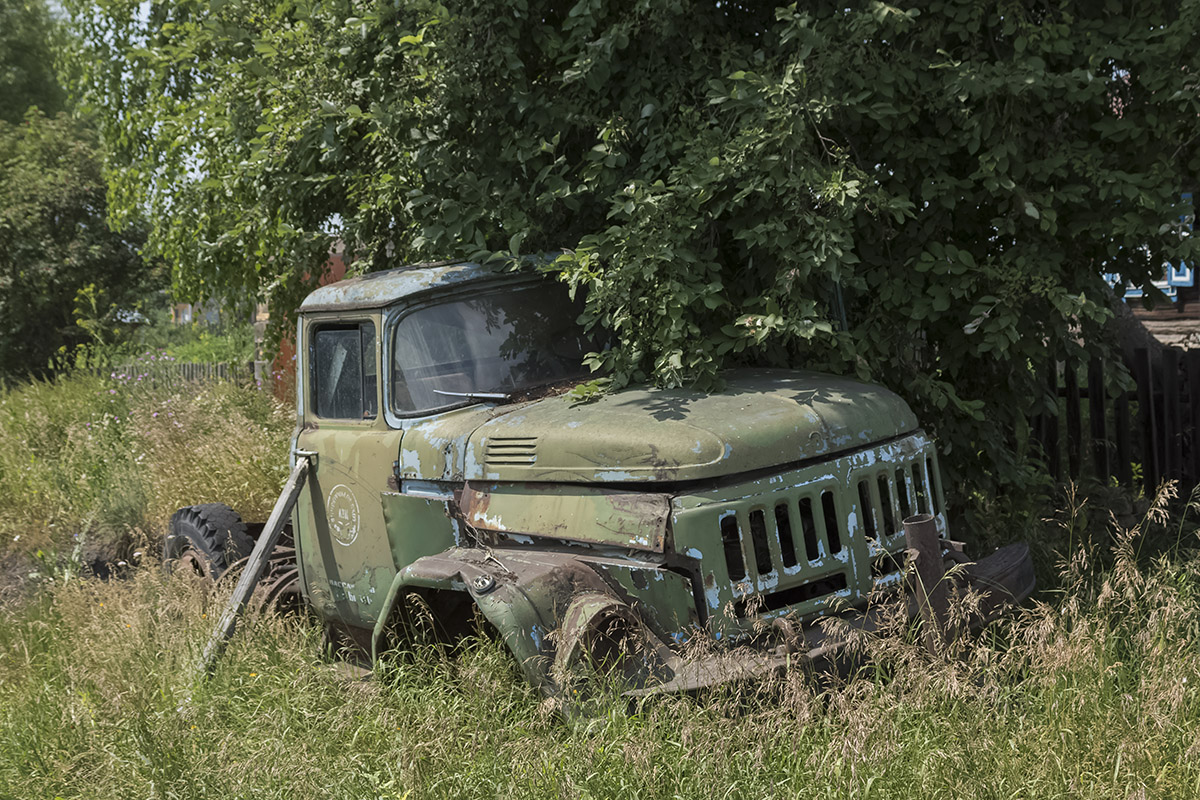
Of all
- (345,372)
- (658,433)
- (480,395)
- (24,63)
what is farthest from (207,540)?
(24,63)

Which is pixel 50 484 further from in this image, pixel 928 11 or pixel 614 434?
pixel 928 11

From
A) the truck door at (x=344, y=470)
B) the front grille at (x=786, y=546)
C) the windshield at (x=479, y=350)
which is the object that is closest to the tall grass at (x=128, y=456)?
the truck door at (x=344, y=470)

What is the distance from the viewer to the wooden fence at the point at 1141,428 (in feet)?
21.5

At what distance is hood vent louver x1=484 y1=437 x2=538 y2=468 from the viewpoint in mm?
3676

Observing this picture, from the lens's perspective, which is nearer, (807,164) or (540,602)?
(540,602)

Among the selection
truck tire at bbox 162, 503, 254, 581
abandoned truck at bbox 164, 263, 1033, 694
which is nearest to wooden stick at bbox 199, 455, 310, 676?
abandoned truck at bbox 164, 263, 1033, 694

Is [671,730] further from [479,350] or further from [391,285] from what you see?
[391,285]

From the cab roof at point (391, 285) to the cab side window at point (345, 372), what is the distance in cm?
11

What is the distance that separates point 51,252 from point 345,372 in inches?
599

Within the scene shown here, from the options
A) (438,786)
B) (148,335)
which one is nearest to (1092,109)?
(438,786)

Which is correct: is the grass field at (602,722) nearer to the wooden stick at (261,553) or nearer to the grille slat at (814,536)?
the wooden stick at (261,553)

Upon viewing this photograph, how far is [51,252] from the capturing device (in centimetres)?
1712

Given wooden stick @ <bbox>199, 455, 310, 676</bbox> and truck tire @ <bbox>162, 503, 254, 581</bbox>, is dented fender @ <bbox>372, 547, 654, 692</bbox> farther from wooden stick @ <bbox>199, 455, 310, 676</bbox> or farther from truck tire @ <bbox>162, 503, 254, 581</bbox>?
truck tire @ <bbox>162, 503, 254, 581</bbox>

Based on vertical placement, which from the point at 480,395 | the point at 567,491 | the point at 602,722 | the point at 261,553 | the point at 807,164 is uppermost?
the point at 807,164
